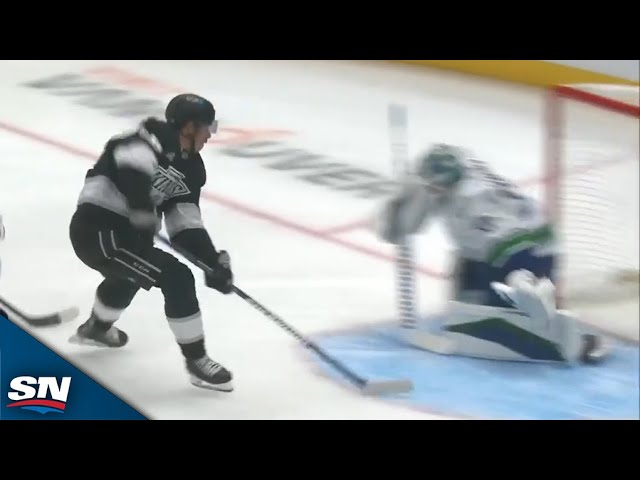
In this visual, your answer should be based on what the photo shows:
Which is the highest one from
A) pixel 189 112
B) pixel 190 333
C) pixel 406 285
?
pixel 189 112

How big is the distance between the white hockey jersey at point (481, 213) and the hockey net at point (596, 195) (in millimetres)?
59

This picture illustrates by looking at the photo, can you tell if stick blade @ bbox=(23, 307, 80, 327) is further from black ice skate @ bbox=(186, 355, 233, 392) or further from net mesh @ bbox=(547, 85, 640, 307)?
net mesh @ bbox=(547, 85, 640, 307)

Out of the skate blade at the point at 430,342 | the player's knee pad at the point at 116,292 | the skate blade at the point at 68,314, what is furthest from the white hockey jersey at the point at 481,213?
the skate blade at the point at 68,314

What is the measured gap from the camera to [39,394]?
151cm

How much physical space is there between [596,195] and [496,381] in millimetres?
518

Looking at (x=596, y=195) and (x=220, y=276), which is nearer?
(x=220, y=276)

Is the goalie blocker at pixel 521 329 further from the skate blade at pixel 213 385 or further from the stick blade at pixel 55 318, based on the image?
the stick blade at pixel 55 318

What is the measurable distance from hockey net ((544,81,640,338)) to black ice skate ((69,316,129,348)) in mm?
634

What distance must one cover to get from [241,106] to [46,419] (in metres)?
1.63

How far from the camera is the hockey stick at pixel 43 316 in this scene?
5.67 feet

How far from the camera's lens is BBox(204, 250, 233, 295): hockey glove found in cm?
157

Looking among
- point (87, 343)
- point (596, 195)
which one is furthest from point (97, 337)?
point (596, 195)

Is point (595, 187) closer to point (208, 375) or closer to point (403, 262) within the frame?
point (403, 262)

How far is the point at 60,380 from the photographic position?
5.01 ft
